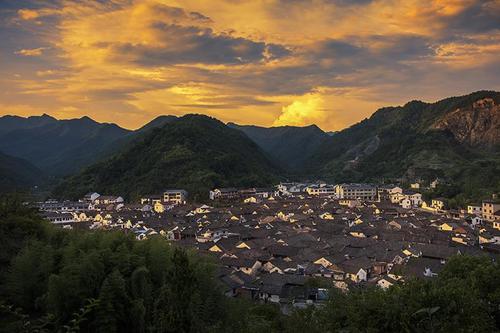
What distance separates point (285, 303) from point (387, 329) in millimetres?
8970

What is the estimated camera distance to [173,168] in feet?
219

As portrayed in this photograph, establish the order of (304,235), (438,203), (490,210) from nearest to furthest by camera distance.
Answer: (304,235) → (490,210) → (438,203)

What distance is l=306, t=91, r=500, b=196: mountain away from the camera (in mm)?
68125

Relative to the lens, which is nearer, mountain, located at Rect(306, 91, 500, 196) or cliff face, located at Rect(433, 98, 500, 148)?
Result: mountain, located at Rect(306, 91, 500, 196)

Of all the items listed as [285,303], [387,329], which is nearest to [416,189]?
[285,303]

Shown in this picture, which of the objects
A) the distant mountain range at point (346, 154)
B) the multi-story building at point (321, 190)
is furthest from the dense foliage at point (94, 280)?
the multi-story building at point (321, 190)

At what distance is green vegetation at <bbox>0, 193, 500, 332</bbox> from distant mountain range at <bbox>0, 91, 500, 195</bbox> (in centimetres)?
4097

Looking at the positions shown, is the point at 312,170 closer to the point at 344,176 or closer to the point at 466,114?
the point at 344,176

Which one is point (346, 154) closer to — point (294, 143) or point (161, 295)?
point (294, 143)

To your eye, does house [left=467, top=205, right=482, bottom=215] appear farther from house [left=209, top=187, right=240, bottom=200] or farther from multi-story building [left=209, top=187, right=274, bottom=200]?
house [left=209, top=187, right=240, bottom=200]

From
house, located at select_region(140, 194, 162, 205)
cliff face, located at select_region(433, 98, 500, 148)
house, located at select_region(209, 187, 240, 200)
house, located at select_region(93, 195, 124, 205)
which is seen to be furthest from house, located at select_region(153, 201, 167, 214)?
cliff face, located at select_region(433, 98, 500, 148)

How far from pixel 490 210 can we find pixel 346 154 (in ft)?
244

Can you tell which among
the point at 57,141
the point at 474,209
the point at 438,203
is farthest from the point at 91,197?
the point at 57,141

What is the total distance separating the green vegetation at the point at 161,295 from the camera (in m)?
9.88
